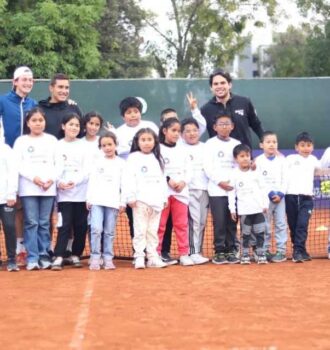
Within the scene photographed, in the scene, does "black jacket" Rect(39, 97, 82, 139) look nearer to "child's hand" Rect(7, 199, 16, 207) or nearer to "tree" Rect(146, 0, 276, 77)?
"child's hand" Rect(7, 199, 16, 207)

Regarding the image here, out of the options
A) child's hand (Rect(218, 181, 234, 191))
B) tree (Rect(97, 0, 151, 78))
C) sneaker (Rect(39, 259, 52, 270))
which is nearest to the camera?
sneaker (Rect(39, 259, 52, 270))

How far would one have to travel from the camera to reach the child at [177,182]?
7191 millimetres

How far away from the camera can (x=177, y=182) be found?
7.18m

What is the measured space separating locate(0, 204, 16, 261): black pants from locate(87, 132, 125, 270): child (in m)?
0.73

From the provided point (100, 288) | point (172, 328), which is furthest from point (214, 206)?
point (172, 328)

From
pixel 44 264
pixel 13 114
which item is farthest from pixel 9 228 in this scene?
pixel 13 114

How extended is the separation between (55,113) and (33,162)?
2.06 ft

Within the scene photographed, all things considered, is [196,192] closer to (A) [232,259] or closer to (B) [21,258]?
(A) [232,259]

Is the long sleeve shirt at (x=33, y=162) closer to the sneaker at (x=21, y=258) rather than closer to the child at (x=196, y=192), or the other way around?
the sneaker at (x=21, y=258)

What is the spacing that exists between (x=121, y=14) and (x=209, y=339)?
87.4 ft

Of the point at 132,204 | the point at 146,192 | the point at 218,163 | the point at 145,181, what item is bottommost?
the point at 132,204

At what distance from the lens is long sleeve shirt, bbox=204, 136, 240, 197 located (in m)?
7.29

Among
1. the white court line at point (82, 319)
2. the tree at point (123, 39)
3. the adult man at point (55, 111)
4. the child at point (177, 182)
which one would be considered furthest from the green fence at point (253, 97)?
the tree at point (123, 39)

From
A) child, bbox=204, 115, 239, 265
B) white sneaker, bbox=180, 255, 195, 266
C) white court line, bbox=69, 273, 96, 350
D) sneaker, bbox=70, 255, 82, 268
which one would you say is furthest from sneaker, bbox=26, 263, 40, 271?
child, bbox=204, 115, 239, 265
